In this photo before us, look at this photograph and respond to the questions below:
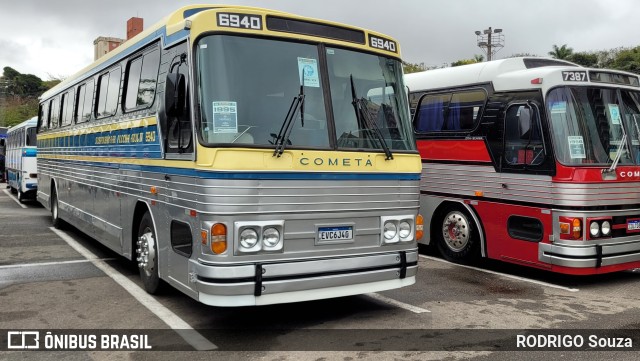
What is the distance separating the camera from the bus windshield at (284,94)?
5.44 meters

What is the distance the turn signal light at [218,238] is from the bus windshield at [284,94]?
0.76 metres

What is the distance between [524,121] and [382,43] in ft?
9.49

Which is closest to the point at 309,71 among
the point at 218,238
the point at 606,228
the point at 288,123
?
the point at 288,123

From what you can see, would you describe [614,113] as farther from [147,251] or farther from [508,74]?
[147,251]

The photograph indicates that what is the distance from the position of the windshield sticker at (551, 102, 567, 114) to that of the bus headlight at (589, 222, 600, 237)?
1542 mm

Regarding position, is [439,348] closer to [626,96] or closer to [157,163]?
[157,163]

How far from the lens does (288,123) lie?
563cm

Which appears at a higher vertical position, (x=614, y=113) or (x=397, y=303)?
(x=614, y=113)

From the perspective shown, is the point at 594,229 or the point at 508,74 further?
the point at 508,74

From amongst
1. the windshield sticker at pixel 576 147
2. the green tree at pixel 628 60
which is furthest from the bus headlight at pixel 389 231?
the green tree at pixel 628 60

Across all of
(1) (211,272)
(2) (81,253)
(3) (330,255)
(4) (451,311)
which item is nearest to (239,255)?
(1) (211,272)

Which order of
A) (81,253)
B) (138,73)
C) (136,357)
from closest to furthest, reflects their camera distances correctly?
(136,357)
(138,73)
(81,253)

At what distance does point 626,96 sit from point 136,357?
7.51 metres

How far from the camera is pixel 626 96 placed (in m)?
8.70
